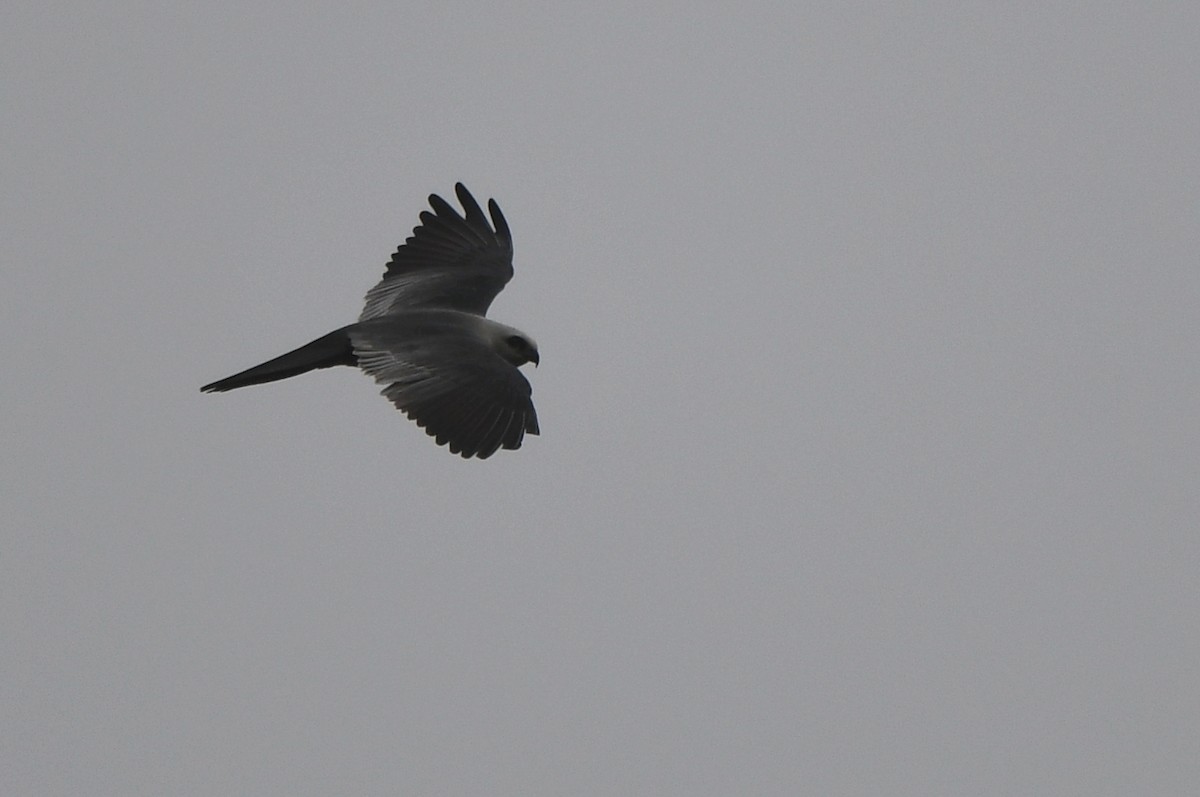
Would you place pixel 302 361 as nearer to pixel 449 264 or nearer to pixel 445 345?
pixel 445 345

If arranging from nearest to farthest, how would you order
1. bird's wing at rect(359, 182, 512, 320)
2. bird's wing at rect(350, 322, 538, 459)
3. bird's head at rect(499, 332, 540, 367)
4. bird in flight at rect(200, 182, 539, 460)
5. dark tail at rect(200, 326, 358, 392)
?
bird's wing at rect(350, 322, 538, 459), bird in flight at rect(200, 182, 539, 460), dark tail at rect(200, 326, 358, 392), bird's head at rect(499, 332, 540, 367), bird's wing at rect(359, 182, 512, 320)

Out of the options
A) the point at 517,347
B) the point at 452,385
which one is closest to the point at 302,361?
the point at 452,385

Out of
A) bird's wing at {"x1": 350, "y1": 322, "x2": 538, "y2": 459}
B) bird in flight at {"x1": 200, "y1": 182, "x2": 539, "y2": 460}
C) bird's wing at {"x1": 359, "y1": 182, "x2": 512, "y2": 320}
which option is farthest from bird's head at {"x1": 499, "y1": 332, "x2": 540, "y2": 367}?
bird's wing at {"x1": 359, "y1": 182, "x2": 512, "y2": 320}

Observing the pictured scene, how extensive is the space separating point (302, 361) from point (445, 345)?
127cm

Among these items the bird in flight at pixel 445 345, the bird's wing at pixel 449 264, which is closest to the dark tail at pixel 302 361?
the bird in flight at pixel 445 345

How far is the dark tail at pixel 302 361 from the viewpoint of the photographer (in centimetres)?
1338

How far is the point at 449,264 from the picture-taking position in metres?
15.6

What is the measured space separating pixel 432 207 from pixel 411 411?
4.23m

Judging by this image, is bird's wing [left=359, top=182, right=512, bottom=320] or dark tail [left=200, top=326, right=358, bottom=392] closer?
dark tail [left=200, top=326, right=358, bottom=392]

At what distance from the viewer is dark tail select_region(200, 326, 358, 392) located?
13383 mm

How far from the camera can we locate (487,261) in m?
15.8

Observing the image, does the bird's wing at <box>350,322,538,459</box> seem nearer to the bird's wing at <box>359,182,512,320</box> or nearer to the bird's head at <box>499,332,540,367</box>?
the bird's head at <box>499,332,540,367</box>

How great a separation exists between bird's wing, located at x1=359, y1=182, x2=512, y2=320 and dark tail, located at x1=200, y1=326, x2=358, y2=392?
1.28m

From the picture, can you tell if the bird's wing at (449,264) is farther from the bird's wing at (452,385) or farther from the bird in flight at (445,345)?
the bird's wing at (452,385)
